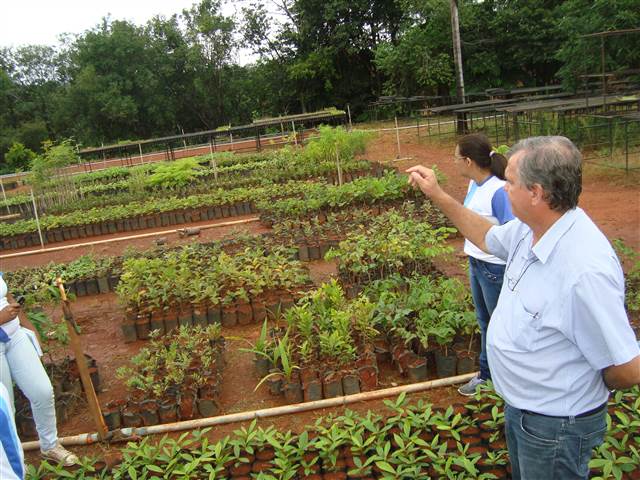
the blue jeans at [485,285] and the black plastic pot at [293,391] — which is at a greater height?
the blue jeans at [485,285]

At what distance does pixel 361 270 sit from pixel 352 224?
191 cm

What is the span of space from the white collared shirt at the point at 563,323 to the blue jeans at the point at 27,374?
258cm

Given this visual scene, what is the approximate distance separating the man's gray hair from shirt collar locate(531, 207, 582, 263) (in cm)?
3

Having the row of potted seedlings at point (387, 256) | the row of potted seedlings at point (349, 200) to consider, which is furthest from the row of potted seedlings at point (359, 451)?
the row of potted seedlings at point (349, 200)

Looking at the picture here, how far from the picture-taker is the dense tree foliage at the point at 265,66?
73.2 feet

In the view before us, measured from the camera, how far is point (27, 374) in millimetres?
3148

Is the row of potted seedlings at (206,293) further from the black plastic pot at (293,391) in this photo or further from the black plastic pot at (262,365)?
the black plastic pot at (293,391)

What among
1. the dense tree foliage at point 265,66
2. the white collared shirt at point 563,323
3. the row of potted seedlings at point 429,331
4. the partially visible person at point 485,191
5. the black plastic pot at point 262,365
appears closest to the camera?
the white collared shirt at point 563,323

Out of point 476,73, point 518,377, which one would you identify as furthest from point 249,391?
point 476,73

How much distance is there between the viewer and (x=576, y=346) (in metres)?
1.67

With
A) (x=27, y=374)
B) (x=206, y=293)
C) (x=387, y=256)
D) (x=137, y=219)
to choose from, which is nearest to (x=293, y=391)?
(x=27, y=374)

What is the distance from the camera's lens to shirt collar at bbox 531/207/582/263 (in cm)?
167

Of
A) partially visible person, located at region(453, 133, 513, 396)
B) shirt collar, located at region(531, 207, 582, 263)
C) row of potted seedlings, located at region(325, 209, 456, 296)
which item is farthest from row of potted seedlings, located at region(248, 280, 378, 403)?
shirt collar, located at region(531, 207, 582, 263)

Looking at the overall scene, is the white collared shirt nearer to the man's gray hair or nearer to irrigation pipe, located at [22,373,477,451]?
the man's gray hair
